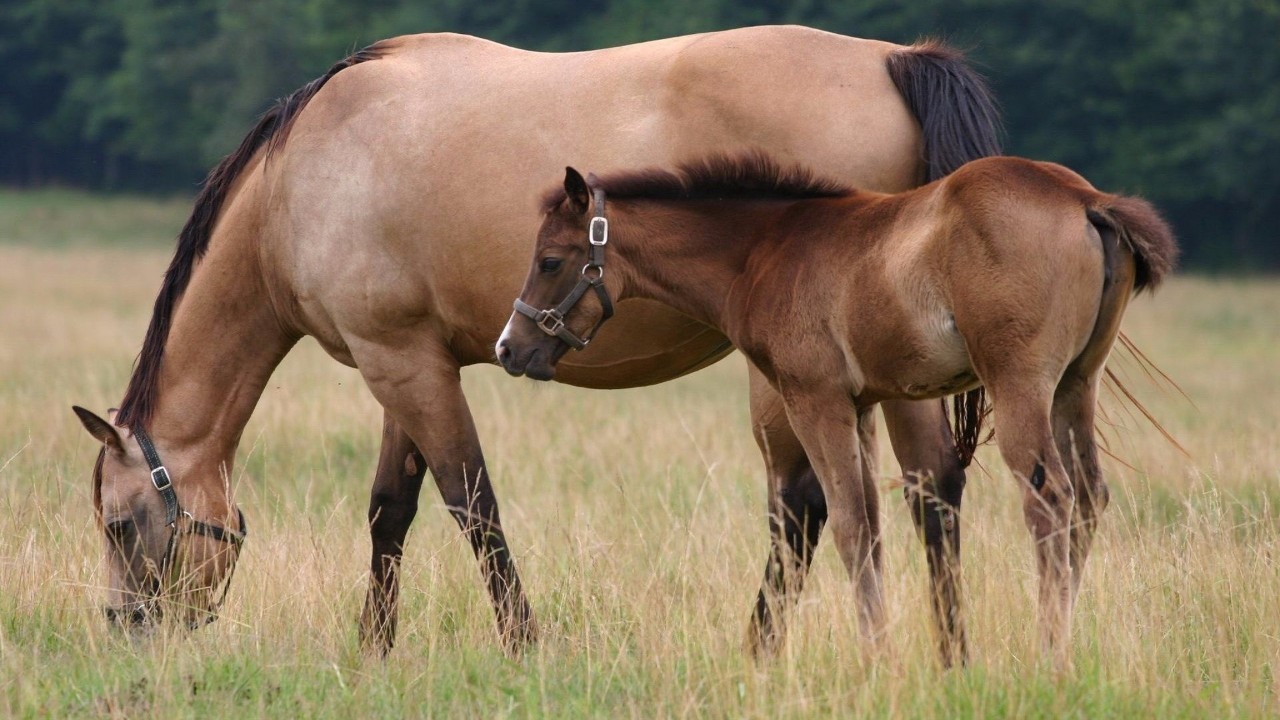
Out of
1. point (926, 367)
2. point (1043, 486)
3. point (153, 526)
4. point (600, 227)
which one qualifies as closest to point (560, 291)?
point (600, 227)

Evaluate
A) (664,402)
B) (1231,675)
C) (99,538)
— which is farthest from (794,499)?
(664,402)

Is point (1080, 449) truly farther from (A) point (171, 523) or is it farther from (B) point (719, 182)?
(A) point (171, 523)

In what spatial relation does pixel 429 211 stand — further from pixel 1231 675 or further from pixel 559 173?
pixel 1231 675

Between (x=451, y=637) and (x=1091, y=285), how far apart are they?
2.62 meters

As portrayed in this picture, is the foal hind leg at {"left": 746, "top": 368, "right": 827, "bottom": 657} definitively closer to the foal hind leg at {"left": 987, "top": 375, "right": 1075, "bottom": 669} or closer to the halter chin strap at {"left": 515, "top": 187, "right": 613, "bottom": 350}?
the halter chin strap at {"left": 515, "top": 187, "right": 613, "bottom": 350}

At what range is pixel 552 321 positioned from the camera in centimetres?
435

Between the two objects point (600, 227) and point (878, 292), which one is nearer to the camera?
point (878, 292)

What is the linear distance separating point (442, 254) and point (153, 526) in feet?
5.43

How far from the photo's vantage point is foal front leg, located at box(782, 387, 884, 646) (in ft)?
13.4

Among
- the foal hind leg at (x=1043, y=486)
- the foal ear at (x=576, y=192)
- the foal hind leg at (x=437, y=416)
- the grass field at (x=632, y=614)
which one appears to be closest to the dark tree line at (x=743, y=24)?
the grass field at (x=632, y=614)

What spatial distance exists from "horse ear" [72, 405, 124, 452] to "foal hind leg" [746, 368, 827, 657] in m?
2.48

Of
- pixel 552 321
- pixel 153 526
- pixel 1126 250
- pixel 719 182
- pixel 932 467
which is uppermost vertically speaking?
pixel 719 182

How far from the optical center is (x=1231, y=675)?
4254mm

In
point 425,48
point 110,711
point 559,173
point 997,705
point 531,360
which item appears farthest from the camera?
point 425,48
